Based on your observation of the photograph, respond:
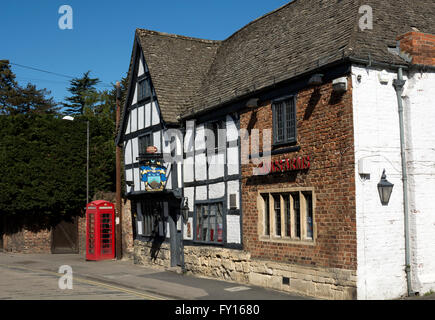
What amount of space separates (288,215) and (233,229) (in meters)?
2.85

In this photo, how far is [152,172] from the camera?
19234mm

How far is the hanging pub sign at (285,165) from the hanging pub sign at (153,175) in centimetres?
547

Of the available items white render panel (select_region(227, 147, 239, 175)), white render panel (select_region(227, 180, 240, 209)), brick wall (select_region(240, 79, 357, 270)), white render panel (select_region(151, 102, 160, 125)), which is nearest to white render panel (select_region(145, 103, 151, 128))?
white render panel (select_region(151, 102, 160, 125))

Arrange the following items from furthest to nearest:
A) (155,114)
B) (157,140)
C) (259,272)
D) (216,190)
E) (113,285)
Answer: (155,114) → (157,140) → (216,190) → (113,285) → (259,272)

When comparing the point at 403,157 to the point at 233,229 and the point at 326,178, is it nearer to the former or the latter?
the point at 326,178

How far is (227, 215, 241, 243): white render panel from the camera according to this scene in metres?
16.3

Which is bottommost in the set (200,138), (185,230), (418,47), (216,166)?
(185,230)

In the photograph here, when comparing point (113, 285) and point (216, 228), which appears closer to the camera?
point (113, 285)

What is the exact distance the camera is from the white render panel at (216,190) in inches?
673

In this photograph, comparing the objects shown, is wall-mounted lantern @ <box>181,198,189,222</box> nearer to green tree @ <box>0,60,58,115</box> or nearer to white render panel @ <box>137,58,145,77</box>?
white render panel @ <box>137,58,145,77</box>

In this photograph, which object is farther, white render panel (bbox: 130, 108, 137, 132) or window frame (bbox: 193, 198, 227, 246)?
white render panel (bbox: 130, 108, 137, 132)

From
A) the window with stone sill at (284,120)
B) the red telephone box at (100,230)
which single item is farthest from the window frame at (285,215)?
the red telephone box at (100,230)

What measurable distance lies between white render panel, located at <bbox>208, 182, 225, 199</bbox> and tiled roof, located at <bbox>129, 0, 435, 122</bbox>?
9.12ft

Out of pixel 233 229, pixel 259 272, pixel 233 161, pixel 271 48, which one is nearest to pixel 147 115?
pixel 233 161
